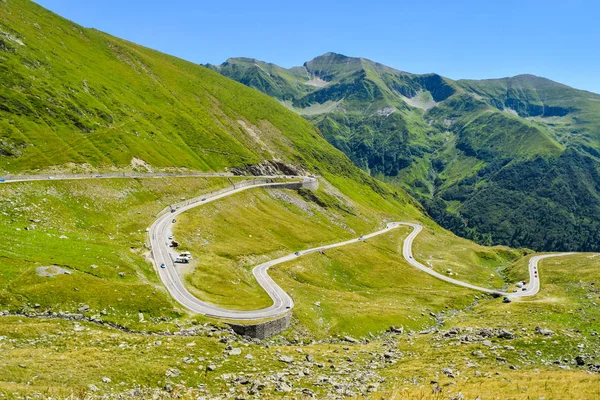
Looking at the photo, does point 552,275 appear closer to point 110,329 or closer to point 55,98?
point 110,329

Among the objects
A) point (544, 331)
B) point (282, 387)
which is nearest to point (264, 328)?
point (282, 387)

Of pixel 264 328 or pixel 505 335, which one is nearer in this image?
pixel 505 335

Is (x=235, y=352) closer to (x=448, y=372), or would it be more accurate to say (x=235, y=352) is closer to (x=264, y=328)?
(x=264, y=328)

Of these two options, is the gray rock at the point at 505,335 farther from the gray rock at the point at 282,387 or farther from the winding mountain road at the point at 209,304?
the gray rock at the point at 282,387

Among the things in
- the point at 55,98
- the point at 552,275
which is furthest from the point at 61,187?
the point at 552,275

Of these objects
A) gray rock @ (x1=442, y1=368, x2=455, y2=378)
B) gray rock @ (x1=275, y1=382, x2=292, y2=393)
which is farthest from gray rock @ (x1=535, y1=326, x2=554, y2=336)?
gray rock @ (x1=275, y1=382, x2=292, y2=393)

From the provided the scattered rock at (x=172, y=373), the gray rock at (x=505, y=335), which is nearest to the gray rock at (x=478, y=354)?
the gray rock at (x=505, y=335)

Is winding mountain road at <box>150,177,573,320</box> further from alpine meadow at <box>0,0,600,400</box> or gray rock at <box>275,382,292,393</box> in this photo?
gray rock at <box>275,382,292,393</box>

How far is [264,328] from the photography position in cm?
5853

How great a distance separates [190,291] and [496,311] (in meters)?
72.7

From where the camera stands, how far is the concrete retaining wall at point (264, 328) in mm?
56000

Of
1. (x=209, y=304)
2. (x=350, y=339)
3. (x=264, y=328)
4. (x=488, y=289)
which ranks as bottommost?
(x=488, y=289)

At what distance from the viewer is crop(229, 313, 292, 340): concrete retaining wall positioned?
5600 cm

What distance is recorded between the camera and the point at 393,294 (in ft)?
350
